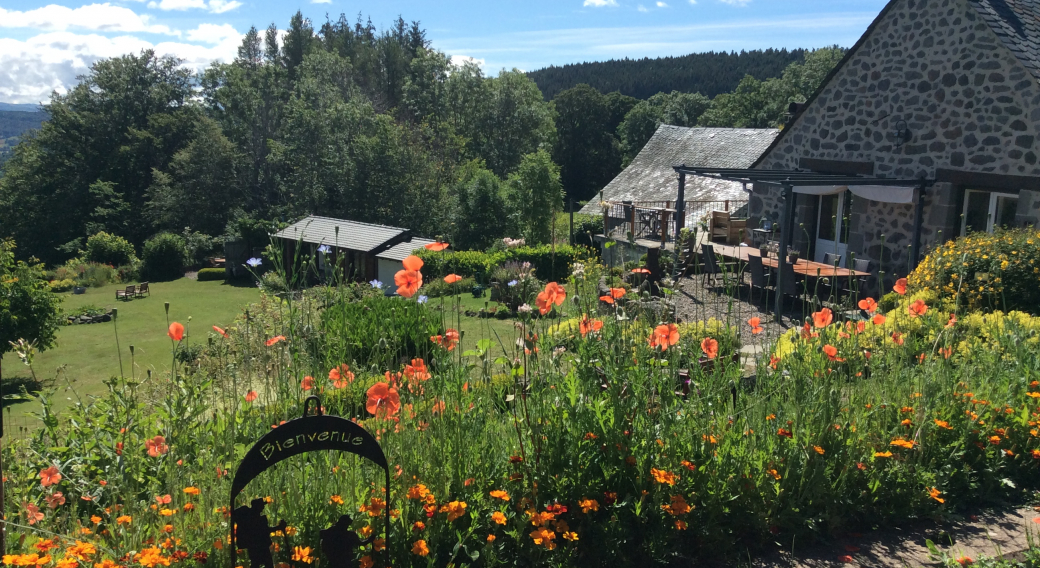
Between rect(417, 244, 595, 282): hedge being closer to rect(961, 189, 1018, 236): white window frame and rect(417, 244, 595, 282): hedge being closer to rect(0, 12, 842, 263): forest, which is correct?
rect(0, 12, 842, 263): forest

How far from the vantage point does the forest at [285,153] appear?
2603 cm

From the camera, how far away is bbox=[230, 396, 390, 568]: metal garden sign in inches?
71.1

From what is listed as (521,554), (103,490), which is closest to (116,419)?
(103,490)

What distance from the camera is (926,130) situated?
10.6m

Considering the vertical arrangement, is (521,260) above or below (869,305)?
below

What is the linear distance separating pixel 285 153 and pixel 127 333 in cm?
1519

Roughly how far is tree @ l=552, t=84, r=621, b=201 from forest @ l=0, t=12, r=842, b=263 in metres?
8.85

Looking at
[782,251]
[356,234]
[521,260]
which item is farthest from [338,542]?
[356,234]

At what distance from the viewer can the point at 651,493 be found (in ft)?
8.33

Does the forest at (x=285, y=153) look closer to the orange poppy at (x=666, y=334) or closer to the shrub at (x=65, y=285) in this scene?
the shrub at (x=65, y=285)

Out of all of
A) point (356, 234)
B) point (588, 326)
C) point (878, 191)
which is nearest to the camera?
point (588, 326)

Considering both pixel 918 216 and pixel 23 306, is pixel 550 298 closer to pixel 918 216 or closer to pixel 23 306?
pixel 918 216

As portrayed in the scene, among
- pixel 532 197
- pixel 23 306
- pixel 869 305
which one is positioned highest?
pixel 869 305

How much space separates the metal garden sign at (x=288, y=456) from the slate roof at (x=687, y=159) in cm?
1929
